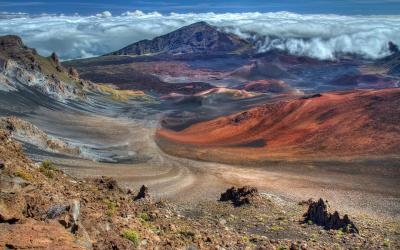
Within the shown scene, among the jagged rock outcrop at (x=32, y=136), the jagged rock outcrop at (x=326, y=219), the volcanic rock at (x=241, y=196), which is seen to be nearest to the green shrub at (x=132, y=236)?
the jagged rock outcrop at (x=326, y=219)

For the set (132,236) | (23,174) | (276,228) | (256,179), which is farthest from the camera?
(256,179)

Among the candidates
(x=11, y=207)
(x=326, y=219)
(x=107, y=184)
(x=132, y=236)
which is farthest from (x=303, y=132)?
(x=11, y=207)

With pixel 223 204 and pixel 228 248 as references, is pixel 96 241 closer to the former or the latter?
pixel 228 248

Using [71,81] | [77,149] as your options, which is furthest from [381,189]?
[71,81]

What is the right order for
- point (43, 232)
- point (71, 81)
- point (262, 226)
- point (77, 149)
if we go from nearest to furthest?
point (43, 232), point (262, 226), point (77, 149), point (71, 81)

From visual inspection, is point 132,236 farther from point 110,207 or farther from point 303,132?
point 303,132

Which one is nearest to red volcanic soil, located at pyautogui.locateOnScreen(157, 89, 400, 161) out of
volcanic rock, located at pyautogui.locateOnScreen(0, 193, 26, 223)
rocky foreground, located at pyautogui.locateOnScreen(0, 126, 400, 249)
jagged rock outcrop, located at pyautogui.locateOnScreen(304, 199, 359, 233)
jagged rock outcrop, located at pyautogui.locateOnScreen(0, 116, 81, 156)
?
jagged rock outcrop, located at pyautogui.locateOnScreen(0, 116, 81, 156)

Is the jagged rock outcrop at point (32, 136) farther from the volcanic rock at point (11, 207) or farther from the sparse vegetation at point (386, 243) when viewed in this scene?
the volcanic rock at point (11, 207)
